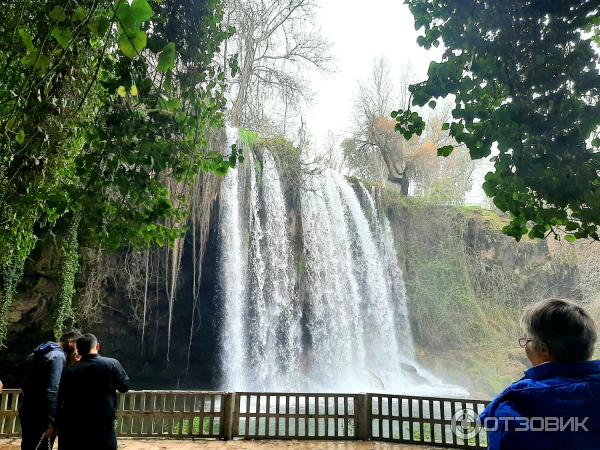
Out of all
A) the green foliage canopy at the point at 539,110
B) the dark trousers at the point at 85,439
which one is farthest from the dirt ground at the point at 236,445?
the green foliage canopy at the point at 539,110

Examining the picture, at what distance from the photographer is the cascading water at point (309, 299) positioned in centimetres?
1240

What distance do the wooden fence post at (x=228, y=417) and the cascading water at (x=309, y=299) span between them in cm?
644

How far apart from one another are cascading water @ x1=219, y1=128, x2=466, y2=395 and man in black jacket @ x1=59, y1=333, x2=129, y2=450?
30.1 feet

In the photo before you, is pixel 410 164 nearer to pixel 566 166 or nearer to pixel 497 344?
pixel 497 344

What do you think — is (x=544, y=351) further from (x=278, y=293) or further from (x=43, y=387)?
(x=278, y=293)

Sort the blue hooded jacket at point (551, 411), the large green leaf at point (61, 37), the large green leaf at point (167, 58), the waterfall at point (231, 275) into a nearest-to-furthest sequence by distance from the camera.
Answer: the blue hooded jacket at point (551, 411)
the large green leaf at point (61, 37)
the large green leaf at point (167, 58)
the waterfall at point (231, 275)

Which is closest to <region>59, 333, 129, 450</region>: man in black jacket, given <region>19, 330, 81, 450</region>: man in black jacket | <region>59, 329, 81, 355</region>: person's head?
<region>19, 330, 81, 450</region>: man in black jacket

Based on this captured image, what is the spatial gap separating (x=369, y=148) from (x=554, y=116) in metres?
21.1

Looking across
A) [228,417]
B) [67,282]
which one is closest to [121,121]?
[228,417]

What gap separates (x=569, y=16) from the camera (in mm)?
2855

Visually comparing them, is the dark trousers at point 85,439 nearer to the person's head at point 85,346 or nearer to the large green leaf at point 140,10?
the person's head at point 85,346

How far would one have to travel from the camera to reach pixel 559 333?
1.37 meters

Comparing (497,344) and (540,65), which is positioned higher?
(540,65)

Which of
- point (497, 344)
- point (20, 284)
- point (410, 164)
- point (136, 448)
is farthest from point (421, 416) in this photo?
point (410, 164)
